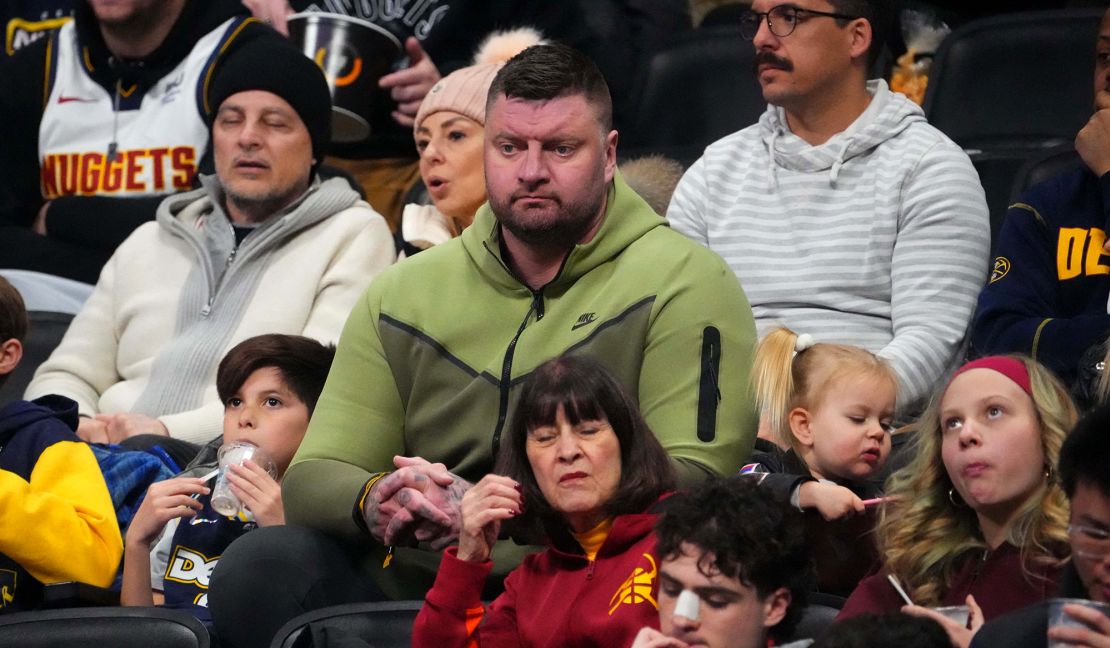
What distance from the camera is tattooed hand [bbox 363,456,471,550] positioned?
9.21 feet

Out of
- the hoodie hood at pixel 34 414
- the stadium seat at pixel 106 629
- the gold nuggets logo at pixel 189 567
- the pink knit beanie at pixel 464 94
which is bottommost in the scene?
the gold nuggets logo at pixel 189 567

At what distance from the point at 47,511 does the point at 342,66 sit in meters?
2.06

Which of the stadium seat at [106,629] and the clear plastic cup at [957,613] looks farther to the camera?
the stadium seat at [106,629]

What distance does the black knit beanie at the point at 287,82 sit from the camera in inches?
177

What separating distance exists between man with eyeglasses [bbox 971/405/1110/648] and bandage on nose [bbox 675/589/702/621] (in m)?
0.37

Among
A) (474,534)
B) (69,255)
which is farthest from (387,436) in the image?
(69,255)

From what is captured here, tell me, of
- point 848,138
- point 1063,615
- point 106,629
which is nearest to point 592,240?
point 848,138

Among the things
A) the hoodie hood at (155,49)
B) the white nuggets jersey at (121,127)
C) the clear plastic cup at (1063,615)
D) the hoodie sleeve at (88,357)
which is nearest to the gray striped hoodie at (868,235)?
the clear plastic cup at (1063,615)

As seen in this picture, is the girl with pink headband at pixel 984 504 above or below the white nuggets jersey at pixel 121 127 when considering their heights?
below

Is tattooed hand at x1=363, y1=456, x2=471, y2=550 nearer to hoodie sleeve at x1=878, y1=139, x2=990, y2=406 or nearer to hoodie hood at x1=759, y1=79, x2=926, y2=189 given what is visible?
hoodie sleeve at x1=878, y1=139, x2=990, y2=406

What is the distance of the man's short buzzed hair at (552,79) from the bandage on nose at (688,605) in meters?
1.17

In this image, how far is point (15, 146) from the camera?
5.29 m

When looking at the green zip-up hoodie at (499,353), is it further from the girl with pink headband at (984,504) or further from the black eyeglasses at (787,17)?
the black eyeglasses at (787,17)

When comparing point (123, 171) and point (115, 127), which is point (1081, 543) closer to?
point (123, 171)
